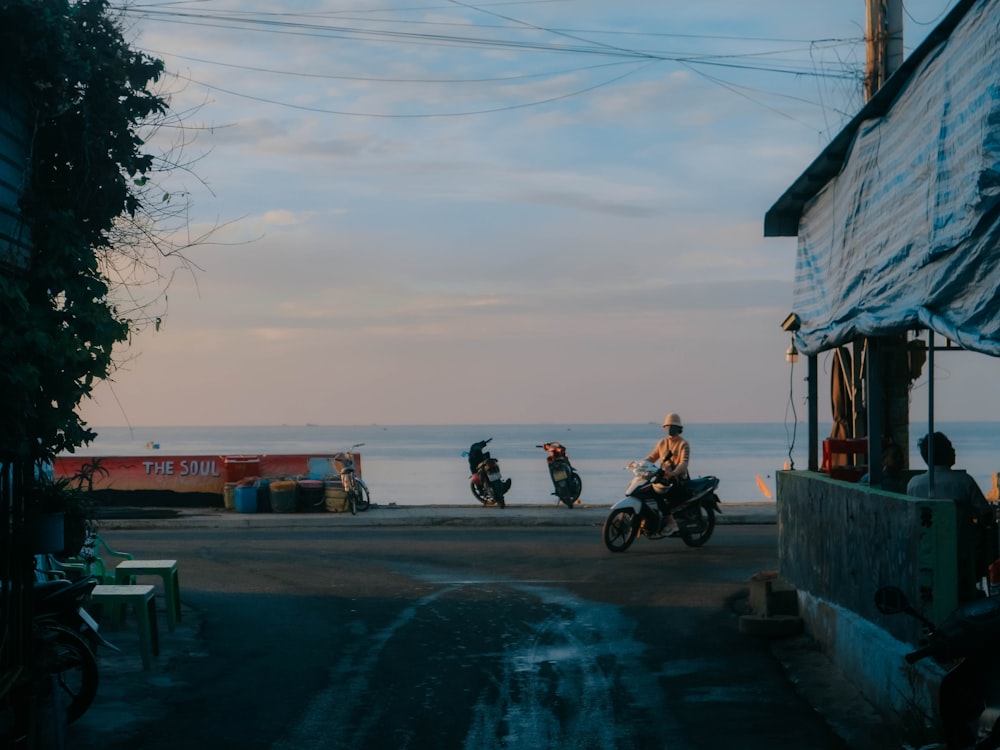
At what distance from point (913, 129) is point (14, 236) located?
19.8ft

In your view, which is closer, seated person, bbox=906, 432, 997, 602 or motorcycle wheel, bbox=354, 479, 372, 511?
→ seated person, bbox=906, 432, 997, 602

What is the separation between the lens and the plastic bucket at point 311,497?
90.1 feet

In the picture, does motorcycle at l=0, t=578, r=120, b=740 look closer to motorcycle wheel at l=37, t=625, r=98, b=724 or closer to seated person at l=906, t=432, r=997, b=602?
motorcycle wheel at l=37, t=625, r=98, b=724

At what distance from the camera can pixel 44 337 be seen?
7.46 m

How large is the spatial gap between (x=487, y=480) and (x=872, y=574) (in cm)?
1958

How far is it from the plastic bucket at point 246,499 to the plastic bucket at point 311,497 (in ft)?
3.12

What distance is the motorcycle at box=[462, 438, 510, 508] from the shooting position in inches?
1120

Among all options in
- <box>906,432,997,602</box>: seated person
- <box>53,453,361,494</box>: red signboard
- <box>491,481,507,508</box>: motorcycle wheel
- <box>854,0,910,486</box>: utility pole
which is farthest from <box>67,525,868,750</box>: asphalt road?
<box>53,453,361,494</box>: red signboard

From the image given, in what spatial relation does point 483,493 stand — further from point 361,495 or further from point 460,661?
point 460,661

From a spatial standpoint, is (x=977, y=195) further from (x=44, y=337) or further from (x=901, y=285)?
(x=44, y=337)

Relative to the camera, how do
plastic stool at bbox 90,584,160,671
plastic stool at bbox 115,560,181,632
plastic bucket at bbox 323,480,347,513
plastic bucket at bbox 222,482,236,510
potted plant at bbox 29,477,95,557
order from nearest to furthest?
potted plant at bbox 29,477,95,557 < plastic stool at bbox 90,584,160,671 < plastic stool at bbox 115,560,181,632 < plastic bucket at bbox 323,480,347,513 < plastic bucket at bbox 222,482,236,510

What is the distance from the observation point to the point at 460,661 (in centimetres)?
1075

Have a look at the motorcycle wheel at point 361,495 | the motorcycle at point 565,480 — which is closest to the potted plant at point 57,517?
the motorcycle wheel at point 361,495

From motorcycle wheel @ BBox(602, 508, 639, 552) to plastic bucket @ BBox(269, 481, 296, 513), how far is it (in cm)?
1004
